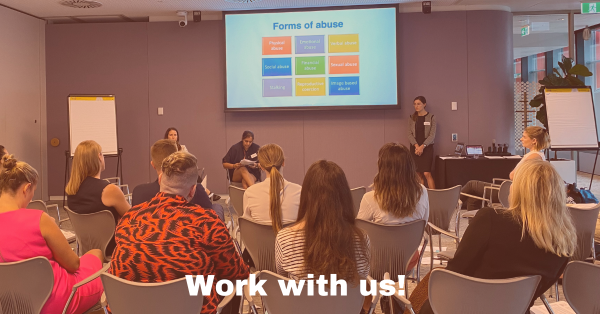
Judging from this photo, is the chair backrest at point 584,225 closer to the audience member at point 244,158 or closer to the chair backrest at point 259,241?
the chair backrest at point 259,241

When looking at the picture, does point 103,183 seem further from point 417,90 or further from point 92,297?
point 417,90

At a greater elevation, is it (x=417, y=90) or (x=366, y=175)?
(x=417, y=90)

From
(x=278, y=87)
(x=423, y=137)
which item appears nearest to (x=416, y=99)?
(x=423, y=137)

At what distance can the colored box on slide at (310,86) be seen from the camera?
8180 millimetres

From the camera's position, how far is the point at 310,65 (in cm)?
818

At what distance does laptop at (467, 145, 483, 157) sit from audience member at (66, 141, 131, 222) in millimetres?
5726

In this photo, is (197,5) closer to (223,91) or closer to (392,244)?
(223,91)

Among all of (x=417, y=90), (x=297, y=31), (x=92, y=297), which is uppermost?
(x=297, y=31)

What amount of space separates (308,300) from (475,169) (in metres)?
6.14

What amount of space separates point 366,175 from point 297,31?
2713mm

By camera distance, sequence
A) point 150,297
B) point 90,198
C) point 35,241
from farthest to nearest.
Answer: point 90,198
point 35,241
point 150,297

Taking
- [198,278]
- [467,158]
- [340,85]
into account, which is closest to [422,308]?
[198,278]

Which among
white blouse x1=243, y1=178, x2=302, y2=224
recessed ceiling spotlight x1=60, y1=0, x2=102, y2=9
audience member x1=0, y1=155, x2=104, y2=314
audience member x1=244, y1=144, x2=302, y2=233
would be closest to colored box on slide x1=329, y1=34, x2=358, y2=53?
recessed ceiling spotlight x1=60, y1=0, x2=102, y2=9

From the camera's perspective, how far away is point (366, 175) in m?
8.52
